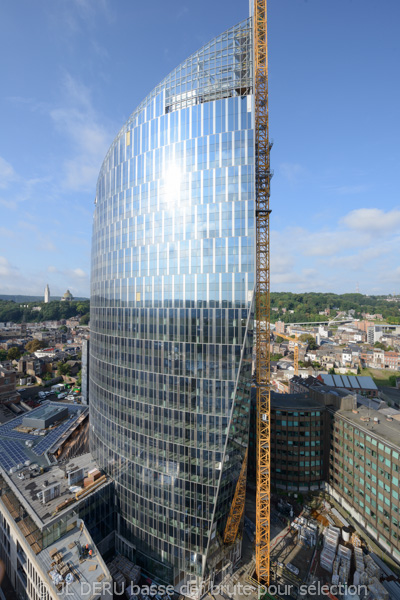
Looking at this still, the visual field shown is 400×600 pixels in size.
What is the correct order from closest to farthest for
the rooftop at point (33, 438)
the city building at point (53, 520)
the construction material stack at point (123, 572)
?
the city building at point (53, 520)
the construction material stack at point (123, 572)
the rooftop at point (33, 438)

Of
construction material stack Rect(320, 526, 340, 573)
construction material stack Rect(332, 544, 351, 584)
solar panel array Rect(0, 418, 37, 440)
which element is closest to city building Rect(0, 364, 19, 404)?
solar panel array Rect(0, 418, 37, 440)

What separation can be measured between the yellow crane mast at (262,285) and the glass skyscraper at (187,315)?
7.96 feet

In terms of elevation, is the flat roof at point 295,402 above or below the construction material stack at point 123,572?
above

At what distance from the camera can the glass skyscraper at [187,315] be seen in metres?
41.5

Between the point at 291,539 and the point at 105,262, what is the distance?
68.5 meters

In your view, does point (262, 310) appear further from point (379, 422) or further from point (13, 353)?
point (13, 353)

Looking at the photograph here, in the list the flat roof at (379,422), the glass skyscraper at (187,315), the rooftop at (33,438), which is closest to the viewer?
the glass skyscraper at (187,315)

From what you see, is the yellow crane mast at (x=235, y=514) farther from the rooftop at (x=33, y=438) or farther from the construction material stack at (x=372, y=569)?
the rooftop at (x=33, y=438)

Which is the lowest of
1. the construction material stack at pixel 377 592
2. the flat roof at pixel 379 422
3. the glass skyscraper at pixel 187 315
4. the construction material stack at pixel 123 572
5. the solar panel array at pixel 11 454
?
the construction material stack at pixel 123 572

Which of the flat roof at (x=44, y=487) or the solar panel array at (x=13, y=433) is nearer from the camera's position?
the flat roof at (x=44, y=487)

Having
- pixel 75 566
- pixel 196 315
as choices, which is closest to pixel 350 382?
pixel 196 315

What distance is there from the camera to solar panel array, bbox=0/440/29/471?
53.6 meters

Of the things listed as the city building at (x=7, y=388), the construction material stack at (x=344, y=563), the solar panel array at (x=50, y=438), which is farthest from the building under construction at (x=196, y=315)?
the city building at (x=7, y=388)

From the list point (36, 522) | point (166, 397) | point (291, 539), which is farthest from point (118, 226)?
point (291, 539)
